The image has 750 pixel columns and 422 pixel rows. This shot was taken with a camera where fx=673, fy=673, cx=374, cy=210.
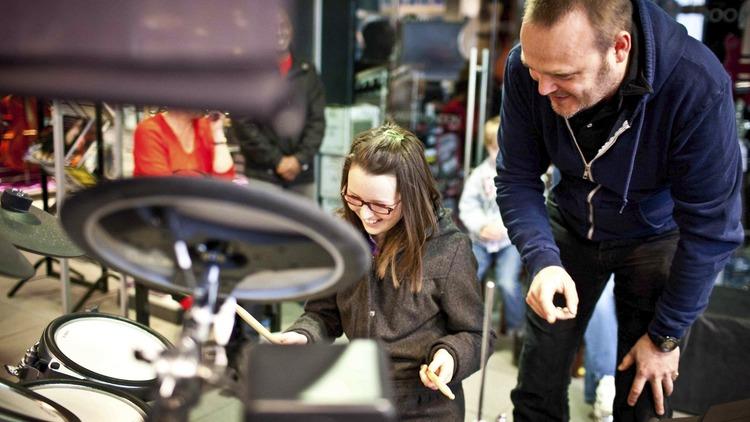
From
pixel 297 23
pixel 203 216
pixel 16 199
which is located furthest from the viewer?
pixel 297 23

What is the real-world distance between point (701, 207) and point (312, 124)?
7.71ft

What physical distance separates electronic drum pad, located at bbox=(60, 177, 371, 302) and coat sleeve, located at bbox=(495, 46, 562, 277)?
86cm

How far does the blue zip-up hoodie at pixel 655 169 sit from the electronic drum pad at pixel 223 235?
0.87 meters

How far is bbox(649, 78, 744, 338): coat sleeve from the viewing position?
1.33 meters

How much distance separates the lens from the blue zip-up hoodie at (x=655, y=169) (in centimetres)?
132

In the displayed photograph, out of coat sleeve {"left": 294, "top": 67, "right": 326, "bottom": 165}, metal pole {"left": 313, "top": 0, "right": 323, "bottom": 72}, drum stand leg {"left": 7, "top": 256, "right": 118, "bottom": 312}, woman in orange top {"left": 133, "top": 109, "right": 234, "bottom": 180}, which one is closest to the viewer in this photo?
woman in orange top {"left": 133, "top": 109, "right": 234, "bottom": 180}

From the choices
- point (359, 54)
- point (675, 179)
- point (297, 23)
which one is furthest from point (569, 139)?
point (359, 54)

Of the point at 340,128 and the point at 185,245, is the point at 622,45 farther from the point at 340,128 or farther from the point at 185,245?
the point at 340,128

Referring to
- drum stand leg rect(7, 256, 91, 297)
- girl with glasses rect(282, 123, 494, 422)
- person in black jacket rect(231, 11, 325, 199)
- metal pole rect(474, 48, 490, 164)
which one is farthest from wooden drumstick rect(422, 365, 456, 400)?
metal pole rect(474, 48, 490, 164)

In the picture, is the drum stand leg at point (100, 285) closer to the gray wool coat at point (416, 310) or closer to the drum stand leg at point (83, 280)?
the drum stand leg at point (83, 280)

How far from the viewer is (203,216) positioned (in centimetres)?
66

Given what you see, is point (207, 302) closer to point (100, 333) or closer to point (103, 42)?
point (103, 42)

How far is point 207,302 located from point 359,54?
12.8ft

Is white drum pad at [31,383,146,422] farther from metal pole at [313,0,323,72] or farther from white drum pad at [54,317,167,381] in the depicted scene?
metal pole at [313,0,323,72]
